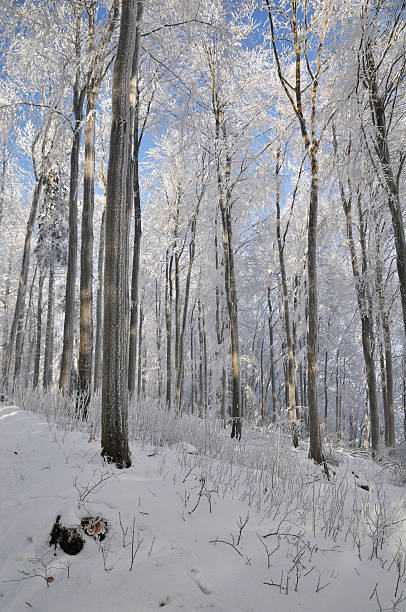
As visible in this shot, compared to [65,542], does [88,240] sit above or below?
above

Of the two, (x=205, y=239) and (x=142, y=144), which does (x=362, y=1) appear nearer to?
(x=142, y=144)

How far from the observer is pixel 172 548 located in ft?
6.54

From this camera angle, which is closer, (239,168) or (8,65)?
(8,65)

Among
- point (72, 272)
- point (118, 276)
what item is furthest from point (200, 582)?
point (72, 272)

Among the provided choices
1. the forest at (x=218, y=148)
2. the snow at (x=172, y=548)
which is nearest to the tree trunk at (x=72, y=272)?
the forest at (x=218, y=148)

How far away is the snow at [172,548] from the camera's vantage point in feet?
5.57

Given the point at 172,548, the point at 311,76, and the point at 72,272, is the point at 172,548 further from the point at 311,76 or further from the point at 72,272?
the point at 311,76

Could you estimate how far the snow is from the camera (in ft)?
5.57

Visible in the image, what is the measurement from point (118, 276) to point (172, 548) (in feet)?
7.23

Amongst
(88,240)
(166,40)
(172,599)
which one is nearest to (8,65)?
(166,40)

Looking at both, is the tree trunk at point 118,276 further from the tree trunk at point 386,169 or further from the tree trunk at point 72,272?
the tree trunk at point 386,169

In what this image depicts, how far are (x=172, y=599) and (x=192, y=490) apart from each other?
1039 mm

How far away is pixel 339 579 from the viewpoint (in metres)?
2.01

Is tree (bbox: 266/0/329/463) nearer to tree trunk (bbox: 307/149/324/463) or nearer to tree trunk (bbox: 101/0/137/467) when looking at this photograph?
tree trunk (bbox: 307/149/324/463)
